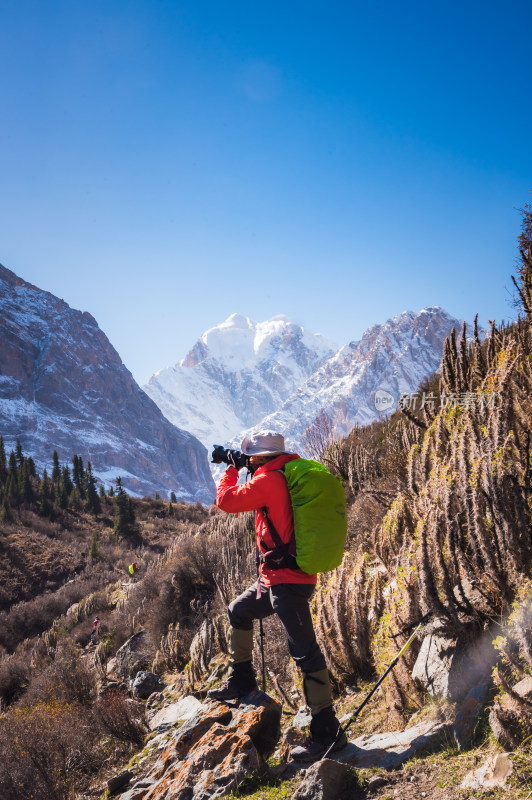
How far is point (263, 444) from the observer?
121 inches

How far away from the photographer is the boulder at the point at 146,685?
22.8ft

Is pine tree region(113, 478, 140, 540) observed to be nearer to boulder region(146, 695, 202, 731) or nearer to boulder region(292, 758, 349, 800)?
boulder region(146, 695, 202, 731)

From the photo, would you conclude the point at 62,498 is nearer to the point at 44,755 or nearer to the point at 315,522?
the point at 44,755

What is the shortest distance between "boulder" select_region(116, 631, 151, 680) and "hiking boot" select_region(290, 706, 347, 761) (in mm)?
6632

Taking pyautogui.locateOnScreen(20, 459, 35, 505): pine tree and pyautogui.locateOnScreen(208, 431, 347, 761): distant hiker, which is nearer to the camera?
pyautogui.locateOnScreen(208, 431, 347, 761): distant hiker

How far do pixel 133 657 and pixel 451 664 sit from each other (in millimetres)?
7678

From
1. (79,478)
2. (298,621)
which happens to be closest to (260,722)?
(298,621)

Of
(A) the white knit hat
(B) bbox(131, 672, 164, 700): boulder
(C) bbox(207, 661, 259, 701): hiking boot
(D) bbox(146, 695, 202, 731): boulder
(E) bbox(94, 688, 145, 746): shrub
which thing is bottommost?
(B) bbox(131, 672, 164, 700): boulder

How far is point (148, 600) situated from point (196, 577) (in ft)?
5.94

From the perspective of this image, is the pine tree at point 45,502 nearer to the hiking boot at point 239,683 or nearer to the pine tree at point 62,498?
the pine tree at point 62,498

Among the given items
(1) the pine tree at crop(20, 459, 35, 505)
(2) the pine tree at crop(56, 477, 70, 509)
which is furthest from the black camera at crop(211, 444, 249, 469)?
(2) the pine tree at crop(56, 477, 70, 509)

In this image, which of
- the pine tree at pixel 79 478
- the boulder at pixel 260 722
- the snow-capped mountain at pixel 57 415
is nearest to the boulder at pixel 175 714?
the boulder at pixel 260 722

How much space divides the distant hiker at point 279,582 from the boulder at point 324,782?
0.37 meters

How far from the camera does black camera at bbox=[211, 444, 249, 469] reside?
306 cm
